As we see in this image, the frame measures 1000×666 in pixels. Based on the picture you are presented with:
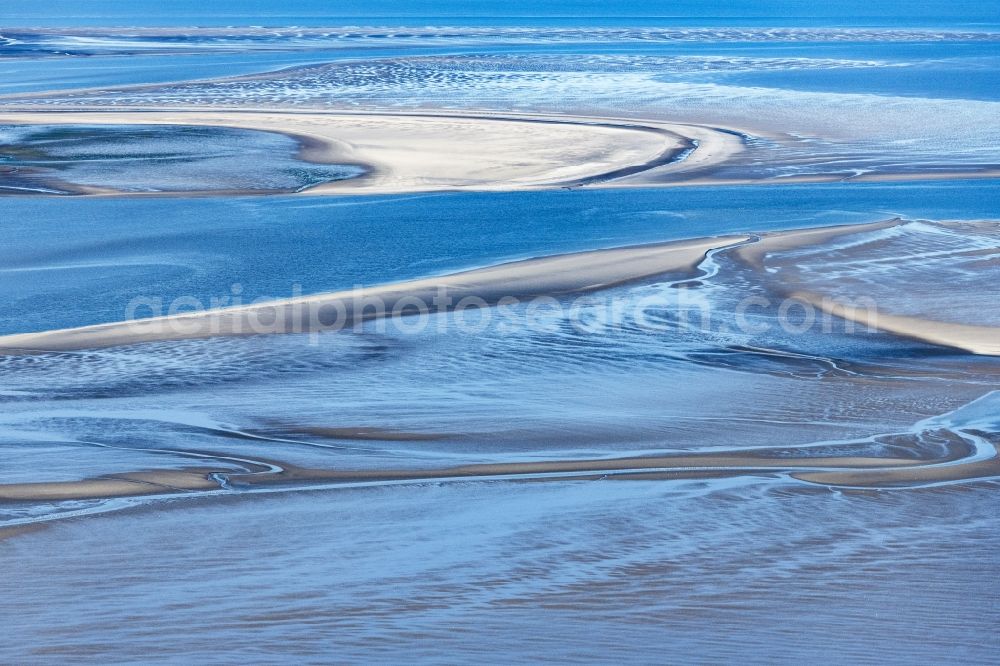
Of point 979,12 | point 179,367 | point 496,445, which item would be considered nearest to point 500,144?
point 179,367

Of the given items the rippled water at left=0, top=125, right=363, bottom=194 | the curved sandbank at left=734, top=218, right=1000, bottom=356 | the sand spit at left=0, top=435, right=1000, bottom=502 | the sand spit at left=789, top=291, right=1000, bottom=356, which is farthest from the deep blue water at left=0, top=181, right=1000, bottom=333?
the sand spit at left=0, top=435, right=1000, bottom=502

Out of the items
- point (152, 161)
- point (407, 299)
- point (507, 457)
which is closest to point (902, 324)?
point (407, 299)

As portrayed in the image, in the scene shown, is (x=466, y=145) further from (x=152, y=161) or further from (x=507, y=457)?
(x=507, y=457)

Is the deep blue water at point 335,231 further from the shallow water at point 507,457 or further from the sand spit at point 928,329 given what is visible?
the sand spit at point 928,329

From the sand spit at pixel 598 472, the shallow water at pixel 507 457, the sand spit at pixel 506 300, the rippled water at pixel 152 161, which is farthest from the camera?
the rippled water at pixel 152 161

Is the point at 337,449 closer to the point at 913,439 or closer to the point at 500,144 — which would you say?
the point at 913,439

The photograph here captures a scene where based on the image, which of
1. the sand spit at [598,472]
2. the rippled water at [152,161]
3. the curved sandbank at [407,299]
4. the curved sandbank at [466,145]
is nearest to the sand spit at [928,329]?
the curved sandbank at [407,299]
